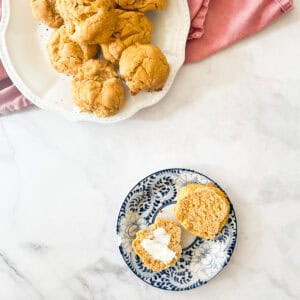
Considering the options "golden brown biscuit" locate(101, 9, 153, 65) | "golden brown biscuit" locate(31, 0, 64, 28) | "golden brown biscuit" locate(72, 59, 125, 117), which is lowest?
"golden brown biscuit" locate(72, 59, 125, 117)

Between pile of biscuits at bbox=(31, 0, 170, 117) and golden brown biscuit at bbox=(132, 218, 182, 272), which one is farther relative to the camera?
golden brown biscuit at bbox=(132, 218, 182, 272)

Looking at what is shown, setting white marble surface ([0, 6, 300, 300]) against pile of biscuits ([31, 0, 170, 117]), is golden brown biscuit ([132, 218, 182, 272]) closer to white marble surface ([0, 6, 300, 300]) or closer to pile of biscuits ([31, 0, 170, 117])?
white marble surface ([0, 6, 300, 300])

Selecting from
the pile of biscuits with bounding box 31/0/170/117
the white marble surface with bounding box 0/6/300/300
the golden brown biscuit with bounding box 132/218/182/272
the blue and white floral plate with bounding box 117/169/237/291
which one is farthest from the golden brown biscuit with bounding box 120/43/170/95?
the golden brown biscuit with bounding box 132/218/182/272

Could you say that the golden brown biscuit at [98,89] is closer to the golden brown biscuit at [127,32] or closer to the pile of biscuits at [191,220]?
the golden brown biscuit at [127,32]

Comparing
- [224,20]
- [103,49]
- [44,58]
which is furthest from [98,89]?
[224,20]

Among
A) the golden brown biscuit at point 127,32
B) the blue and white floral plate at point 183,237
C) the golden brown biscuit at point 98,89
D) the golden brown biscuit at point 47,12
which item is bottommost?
the blue and white floral plate at point 183,237

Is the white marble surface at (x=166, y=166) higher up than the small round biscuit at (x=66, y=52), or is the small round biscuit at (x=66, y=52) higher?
the small round biscuit at (x=66, y=52)

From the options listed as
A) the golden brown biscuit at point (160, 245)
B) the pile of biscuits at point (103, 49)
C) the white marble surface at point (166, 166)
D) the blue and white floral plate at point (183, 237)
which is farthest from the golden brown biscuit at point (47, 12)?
the golden brown biscuit at point (160, 245)
